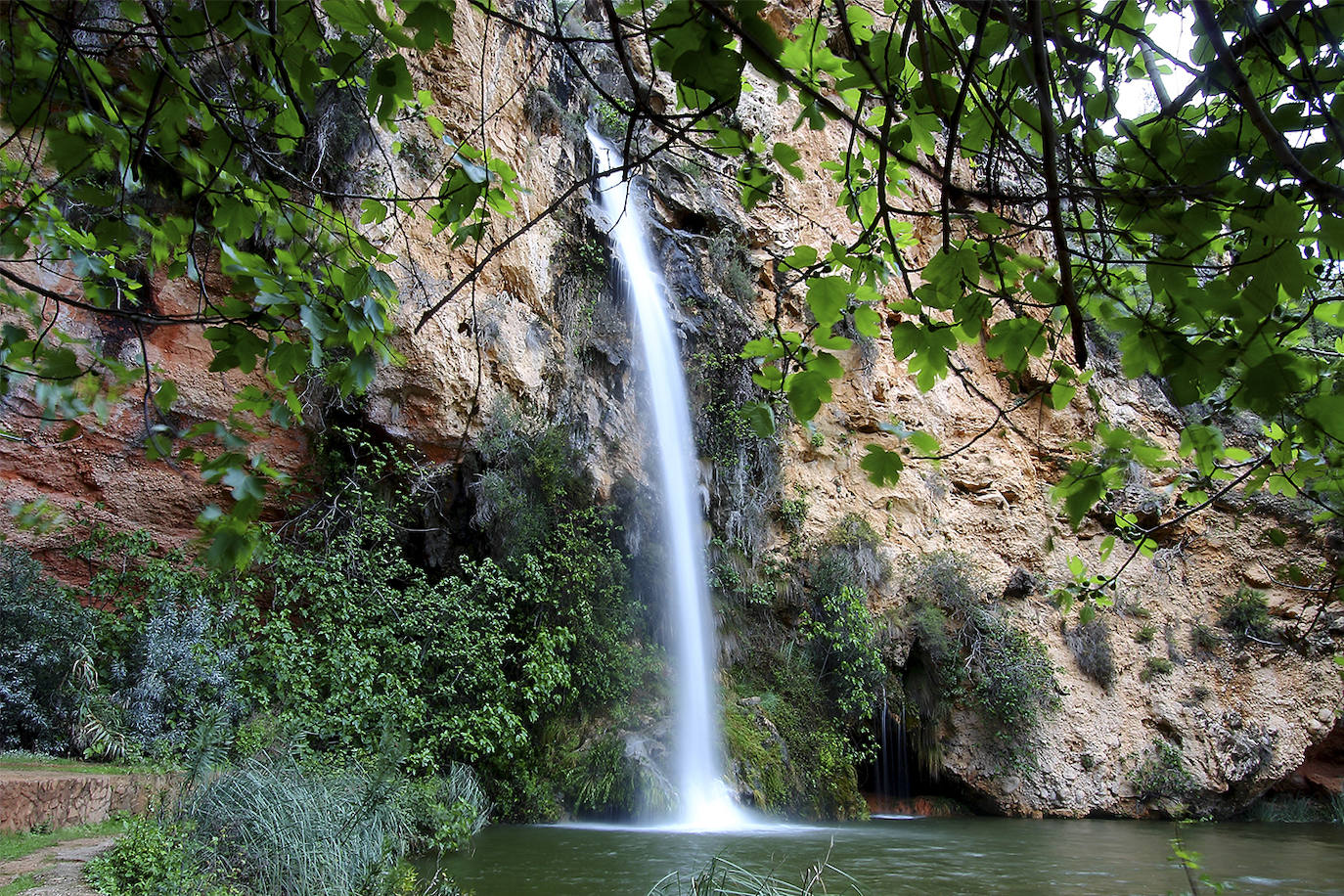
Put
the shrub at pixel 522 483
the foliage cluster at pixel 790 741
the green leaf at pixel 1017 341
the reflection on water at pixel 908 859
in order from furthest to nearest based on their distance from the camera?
the foliage cluster at pixel 790 741
the shrub at pixel 522 483
the reflection on water at pixel 908 859
the green leaf at pixel 1017 341

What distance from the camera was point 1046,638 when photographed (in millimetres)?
10984

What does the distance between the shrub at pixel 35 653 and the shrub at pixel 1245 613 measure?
13642mm

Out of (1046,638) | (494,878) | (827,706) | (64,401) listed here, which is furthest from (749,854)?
(1046,638)

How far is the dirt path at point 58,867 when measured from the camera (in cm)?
282

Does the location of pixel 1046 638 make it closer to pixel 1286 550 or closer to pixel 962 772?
pixel 962 772

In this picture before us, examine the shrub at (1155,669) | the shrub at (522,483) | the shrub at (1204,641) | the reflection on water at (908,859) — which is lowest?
the reflection on water at (908,859)

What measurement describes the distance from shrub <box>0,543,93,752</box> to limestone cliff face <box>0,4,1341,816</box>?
106cm

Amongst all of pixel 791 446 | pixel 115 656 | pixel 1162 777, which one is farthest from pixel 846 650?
pixel 115 656

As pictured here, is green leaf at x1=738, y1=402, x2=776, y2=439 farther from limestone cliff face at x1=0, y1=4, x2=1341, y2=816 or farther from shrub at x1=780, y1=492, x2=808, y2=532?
shrub at x1=780, y1=492, x2=808, y2=532

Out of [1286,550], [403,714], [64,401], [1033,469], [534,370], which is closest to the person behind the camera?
[64,401]

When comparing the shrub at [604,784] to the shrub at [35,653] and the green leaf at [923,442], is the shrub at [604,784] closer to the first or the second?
the shrub at [35,653]

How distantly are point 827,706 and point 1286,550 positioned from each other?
798 cm

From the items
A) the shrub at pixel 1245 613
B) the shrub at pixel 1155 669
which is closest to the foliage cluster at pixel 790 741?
the shrub at pixel 1155 669

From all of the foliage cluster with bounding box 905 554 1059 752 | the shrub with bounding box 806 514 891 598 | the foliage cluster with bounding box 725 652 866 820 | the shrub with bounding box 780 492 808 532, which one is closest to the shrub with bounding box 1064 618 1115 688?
the foliage cluster with bounding box 905 554 1059 752
